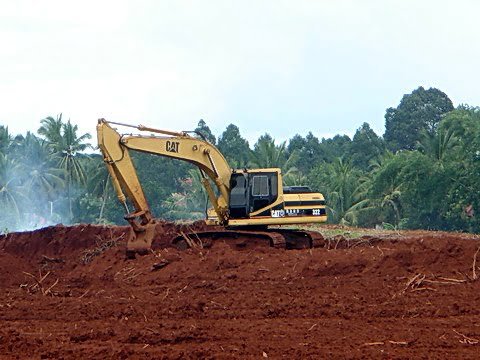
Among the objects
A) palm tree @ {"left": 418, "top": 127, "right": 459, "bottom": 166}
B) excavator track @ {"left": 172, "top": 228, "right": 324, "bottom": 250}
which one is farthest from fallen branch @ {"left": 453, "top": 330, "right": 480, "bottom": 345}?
palm tree @ {"left": 418, "top": 127, "right": 459, "bottom": 166}

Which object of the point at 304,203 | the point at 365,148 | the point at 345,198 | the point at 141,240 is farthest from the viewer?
the point at 365,148

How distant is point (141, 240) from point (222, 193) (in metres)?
2.39

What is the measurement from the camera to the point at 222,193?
936 inches

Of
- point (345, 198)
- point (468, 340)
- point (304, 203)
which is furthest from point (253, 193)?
point (345, 198)

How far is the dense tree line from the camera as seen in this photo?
50372 millimetres

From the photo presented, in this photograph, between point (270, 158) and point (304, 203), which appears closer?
point (304, 203)

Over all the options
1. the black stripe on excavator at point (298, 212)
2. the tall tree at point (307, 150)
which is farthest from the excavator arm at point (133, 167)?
the tall tree at point (307, 150)

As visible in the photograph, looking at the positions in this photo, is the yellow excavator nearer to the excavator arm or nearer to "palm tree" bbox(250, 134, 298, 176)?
the excavator arm

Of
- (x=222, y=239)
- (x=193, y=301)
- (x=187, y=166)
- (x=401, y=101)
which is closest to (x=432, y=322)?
(x=193, y=301)

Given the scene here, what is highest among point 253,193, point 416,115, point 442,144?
point 416,115

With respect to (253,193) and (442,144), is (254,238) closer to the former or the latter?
(253,193)

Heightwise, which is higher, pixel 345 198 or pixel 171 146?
pixel 171 146

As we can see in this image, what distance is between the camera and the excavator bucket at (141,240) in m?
22.7

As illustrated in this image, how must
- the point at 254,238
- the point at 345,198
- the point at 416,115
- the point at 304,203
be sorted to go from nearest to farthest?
the point at 254,238 < the point at 304,203 < the point at 345,198 < the point at 416,115
